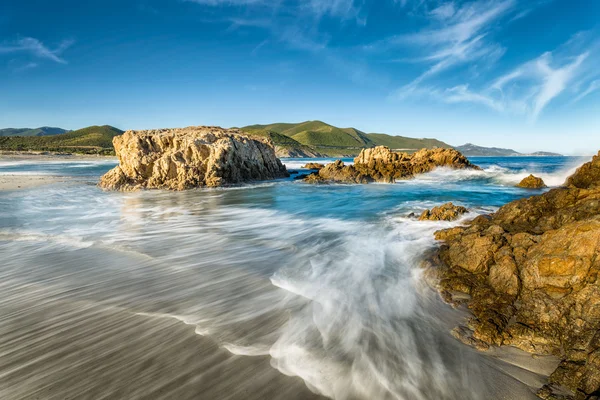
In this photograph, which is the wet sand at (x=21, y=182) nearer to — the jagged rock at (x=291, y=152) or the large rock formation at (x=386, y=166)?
the large rock formation at (x=386, y=166)

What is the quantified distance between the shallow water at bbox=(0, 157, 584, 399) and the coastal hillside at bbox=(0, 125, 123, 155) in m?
108

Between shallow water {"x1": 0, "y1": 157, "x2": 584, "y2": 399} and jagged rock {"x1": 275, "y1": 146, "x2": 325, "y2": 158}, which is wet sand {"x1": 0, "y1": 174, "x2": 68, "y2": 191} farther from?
jagged rock {"x1": 275, "y1": 146, "x2": 325, "y2": 158}

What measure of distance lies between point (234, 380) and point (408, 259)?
188 inches

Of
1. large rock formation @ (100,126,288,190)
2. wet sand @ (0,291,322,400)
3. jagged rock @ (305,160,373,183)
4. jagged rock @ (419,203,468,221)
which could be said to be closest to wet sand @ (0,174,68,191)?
large rock formation @ (100,126,288,190)

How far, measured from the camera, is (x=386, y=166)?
1293 inches

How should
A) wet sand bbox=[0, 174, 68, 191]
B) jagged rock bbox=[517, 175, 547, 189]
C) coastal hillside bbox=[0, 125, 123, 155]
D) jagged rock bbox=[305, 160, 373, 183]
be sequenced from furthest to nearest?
coastal hillside bbox=[0, 125, 123, 155] → jagged rock bbox=[305, 160, 373, 183] → jagged rock bbox=[517, 175, 547, 189] → wet sand bbox=[0, 174, 68, 191]

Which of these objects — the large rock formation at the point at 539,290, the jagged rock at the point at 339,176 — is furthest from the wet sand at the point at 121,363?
the jagged rock at the point at 339,176

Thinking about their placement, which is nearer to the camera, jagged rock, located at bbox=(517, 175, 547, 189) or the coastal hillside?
jagged rock, located at bbox=(517, 175, 547, 189)

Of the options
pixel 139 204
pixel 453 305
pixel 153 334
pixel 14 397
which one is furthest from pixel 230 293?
pixel 139 204

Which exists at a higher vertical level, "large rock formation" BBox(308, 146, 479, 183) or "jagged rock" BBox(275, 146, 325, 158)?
"jagged rock" BBox(275, 146, 325, 158)

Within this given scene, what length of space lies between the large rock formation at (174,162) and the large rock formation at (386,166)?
8081 millimetres

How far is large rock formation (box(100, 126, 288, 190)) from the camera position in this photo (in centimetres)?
2272

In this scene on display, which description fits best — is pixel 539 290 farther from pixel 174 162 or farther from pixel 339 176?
pixel 339 176

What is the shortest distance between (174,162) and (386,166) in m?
21.9
